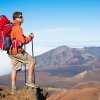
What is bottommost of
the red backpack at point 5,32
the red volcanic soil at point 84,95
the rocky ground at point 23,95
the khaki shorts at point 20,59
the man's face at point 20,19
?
the red volcanic soil at point 84,95

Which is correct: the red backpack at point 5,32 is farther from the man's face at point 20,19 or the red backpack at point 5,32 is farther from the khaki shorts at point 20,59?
the khaki shorts at point 20,59

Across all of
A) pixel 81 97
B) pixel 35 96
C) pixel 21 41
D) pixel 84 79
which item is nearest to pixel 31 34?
pixel 21 41

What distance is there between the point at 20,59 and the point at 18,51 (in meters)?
0.31

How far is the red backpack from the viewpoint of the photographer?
31.2 feet

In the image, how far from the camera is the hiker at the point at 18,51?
9867mm

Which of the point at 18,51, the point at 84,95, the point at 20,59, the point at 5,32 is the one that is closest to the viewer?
the point at 5,32

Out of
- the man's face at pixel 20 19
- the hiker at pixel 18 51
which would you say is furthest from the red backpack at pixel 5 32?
the man's face at pixel 20 19

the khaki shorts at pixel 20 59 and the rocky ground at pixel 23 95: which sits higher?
the khaki shorts at pixel 20 59

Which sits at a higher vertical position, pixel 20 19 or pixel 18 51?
pixel 20 19

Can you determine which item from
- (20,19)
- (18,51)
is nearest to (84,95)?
(18,51)

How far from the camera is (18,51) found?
10.1 meters

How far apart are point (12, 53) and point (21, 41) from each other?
1.72ft

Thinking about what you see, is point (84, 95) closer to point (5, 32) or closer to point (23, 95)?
point (23, 95)

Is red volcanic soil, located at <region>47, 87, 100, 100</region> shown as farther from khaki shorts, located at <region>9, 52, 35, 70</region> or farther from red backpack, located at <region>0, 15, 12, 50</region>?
red backpack, located at <region>0, 15, 12, 50</region>
